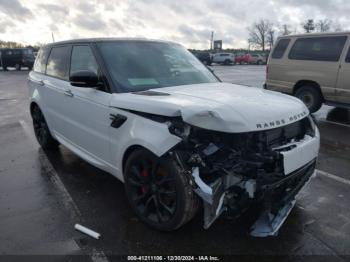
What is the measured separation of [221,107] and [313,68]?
6504mm

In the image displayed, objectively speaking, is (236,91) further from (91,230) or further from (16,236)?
(16,236)

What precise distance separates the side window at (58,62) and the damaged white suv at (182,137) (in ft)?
1.59

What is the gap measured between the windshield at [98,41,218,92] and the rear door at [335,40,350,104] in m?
4.76

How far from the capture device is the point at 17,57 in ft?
93.1

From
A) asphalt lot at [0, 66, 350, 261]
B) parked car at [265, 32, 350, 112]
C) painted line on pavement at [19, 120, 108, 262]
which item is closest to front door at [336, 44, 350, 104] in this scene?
parked car at [265, 32, 350, 112]

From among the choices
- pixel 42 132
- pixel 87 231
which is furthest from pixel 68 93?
pixel 87 231

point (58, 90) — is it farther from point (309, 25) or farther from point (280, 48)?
point (309, 25)

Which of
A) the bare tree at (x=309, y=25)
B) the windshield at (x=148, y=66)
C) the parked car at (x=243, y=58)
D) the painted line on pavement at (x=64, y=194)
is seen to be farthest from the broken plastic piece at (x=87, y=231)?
the bare tree at (x=309, y=25)

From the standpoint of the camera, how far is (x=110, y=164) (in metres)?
3.54

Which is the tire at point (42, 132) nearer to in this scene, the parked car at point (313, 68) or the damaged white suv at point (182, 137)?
the damaged white suv at point (182, 137)

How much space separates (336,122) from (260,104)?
5894 mm

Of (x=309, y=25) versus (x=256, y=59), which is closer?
(x=256, y=59)

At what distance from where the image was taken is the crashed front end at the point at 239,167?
101 inches

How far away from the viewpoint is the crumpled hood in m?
2.57
